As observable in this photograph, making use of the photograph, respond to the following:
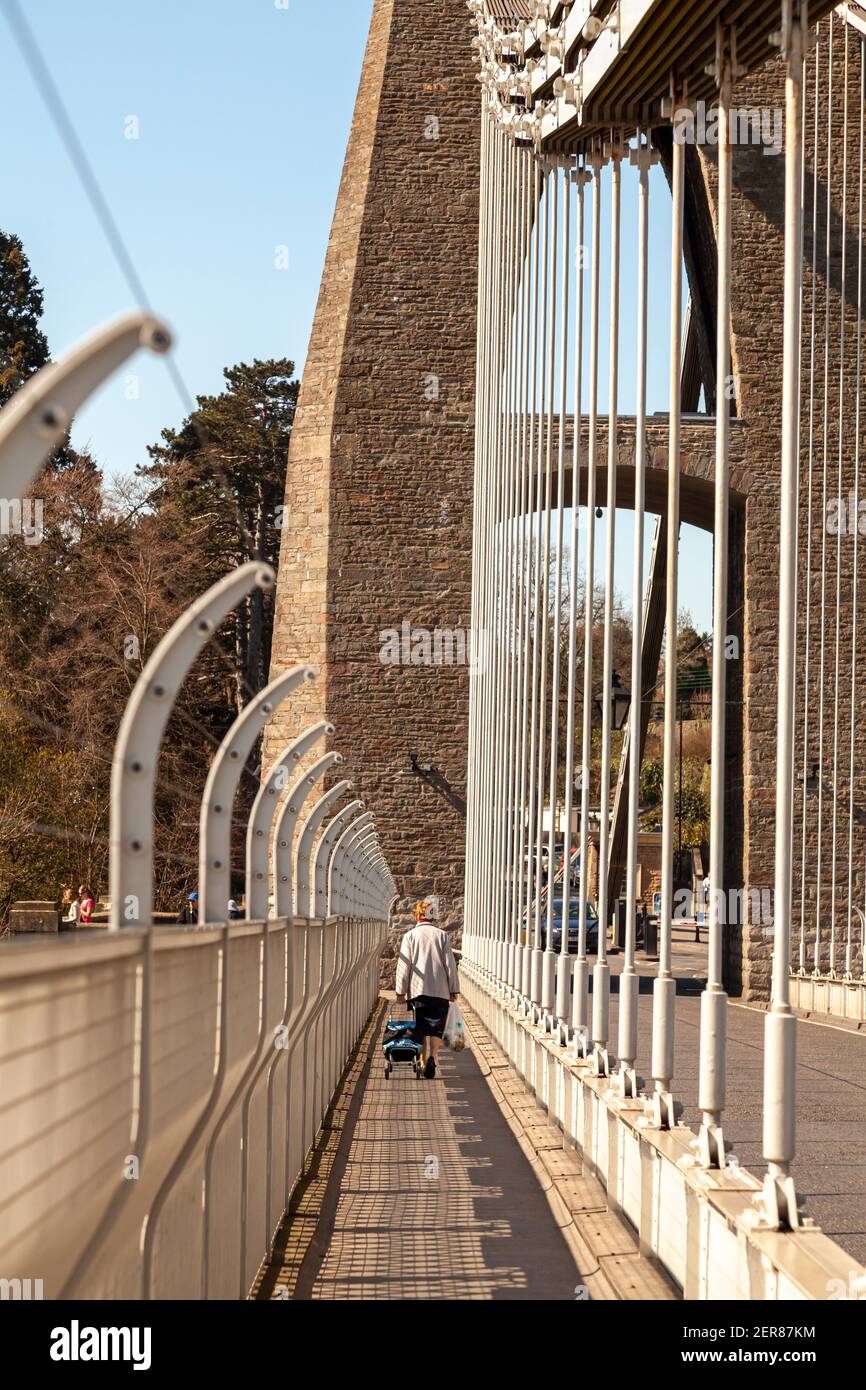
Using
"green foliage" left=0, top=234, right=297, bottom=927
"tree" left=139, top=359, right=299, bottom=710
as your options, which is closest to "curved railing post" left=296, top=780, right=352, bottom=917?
"green foliage" left=0, top=234, right=297, bottom=927

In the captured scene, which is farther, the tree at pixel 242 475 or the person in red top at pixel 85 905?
the tree at pixel 242 475

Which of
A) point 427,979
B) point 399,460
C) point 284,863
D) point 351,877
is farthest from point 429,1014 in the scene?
point 399,460

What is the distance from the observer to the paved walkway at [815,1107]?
27.2 ft

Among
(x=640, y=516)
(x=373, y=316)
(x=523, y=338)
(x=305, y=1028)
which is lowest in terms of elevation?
(x=305, y=1028)

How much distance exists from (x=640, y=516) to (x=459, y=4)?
28.0m

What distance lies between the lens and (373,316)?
34.8m

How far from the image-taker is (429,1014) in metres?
15.0

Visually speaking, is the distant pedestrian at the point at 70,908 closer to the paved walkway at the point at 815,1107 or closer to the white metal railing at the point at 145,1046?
the paved walkway at the point at 815,1107

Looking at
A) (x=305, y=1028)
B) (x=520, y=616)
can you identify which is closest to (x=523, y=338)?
(x=520, y=616)

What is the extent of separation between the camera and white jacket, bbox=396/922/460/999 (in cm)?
1495

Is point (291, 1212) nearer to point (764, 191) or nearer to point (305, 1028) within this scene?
point (305, 1028)

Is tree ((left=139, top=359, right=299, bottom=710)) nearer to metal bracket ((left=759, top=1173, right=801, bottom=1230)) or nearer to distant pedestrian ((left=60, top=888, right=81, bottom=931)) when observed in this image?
distant pedestrian ((left=60, top=888, right=81, bottom=931))

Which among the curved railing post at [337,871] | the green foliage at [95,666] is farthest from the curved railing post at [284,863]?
the green foliage at [95,666]

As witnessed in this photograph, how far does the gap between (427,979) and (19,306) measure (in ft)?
176
